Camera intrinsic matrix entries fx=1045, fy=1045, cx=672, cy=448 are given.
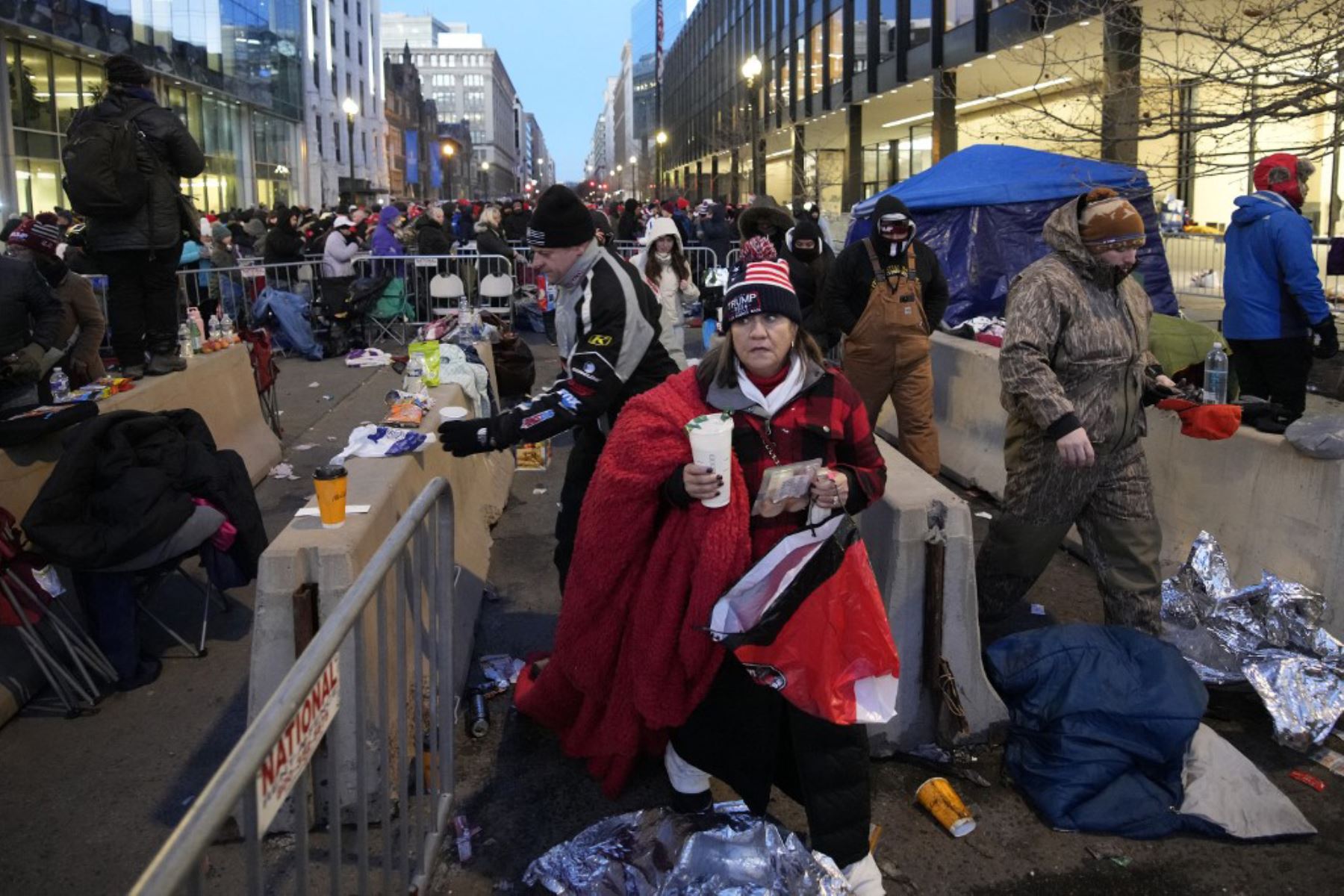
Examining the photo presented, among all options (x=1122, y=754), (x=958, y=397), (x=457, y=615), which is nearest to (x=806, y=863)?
(x=1122, y=754)

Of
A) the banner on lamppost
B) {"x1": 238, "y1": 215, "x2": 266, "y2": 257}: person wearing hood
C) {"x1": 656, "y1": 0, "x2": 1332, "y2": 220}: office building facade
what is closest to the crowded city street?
{"x1": 656, "y1": 0, "x2": 1332, "y2": 220}: office building facade

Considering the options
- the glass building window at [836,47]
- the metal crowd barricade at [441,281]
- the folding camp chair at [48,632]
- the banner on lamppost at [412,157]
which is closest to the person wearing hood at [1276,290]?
the folding camp chair at [48,632]

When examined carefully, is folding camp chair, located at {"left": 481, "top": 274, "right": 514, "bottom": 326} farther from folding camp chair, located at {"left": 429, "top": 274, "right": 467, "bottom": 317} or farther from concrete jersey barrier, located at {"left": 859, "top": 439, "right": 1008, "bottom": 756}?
concrete jersey barrier, located at {"left": 859, "top": 439, "right": 1008, "bottom": 756}

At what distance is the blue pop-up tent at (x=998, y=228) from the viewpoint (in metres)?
12.4

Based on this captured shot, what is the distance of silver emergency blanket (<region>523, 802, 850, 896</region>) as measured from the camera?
278 cm

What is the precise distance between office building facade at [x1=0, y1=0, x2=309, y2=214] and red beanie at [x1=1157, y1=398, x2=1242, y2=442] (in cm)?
1060

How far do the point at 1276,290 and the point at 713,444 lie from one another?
5223 mm

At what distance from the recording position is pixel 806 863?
2834mm

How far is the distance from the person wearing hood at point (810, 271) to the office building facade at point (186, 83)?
7.09 metres

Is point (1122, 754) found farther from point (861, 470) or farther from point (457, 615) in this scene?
point (457, 615)

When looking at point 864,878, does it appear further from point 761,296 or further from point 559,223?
point 559,223

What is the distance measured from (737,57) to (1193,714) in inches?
2468

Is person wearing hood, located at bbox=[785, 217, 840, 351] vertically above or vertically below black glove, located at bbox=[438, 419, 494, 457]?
above

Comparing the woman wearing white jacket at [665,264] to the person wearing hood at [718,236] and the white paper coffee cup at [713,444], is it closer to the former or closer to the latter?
the white paper coffee cup at [713,444]
